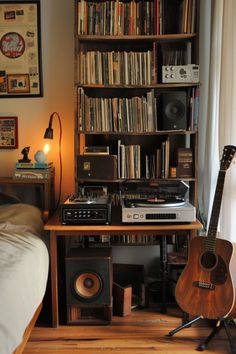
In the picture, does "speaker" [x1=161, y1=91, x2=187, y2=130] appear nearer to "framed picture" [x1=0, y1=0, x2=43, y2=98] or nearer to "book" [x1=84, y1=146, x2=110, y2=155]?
"book" [x1=84, y1=146, x2=110, y2=155]

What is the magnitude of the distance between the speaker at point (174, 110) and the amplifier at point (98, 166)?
445mm

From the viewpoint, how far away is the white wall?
2.77m

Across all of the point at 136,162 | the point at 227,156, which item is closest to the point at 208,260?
the point at 227,156

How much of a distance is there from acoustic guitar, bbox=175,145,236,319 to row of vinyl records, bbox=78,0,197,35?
1.01 metres

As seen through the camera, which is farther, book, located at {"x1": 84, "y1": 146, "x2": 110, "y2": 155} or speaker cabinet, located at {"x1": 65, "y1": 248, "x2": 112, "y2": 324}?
book, located at {"x1": 84, "y1": 146, "x2": 110, "y2": 155}

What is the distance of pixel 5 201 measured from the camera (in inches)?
109

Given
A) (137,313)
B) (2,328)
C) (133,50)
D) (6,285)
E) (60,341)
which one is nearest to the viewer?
(2,328)

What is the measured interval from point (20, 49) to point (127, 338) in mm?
2181

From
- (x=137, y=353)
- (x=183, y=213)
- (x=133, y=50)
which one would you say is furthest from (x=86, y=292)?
(x=133, y=50)

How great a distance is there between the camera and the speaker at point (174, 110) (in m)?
2.51

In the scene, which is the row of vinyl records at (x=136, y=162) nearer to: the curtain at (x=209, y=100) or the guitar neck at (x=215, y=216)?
the curtain at (x=209, y=100)

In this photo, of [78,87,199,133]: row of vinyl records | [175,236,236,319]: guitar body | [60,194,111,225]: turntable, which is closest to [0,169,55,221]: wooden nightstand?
[60,194,111,225]: turntable

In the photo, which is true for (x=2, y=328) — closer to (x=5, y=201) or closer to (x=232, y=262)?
(x=232, y=262)

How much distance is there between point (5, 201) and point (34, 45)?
1206 millimetres
